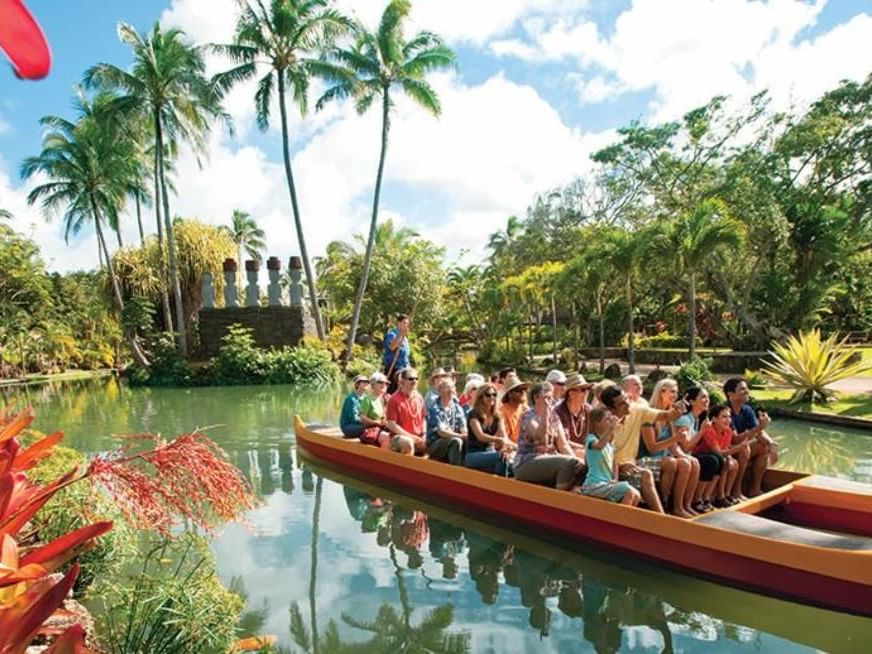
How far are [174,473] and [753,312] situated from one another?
20.8 m

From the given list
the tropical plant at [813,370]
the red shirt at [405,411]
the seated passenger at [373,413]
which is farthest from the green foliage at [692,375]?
the seated passenger at [373,413]

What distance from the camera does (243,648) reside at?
141 inches

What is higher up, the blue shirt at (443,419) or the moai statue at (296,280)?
the moai statue at (296,280)

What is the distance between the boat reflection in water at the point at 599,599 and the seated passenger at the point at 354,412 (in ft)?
7.37

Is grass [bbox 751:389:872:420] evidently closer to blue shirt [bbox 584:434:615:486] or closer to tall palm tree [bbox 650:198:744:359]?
tall palm tree [bbox 650:198:744:359]

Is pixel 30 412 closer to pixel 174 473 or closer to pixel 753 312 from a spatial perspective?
pixel 174 473

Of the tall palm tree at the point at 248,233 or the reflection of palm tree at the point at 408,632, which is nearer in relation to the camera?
the reflection of palm tree at the point at 408,632

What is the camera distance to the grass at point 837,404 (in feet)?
34.7

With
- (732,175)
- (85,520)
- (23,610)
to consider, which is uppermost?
(732,175)

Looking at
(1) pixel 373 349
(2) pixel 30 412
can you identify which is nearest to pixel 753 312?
(1) pixel 373 349

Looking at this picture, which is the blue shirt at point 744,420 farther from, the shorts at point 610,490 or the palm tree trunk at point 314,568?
the palm tree trunk at point 314,568

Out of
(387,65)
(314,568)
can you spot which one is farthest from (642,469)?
(387,65)

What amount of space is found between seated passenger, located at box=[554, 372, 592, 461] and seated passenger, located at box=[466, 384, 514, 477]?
0.58 meters

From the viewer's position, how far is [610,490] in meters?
5.00
